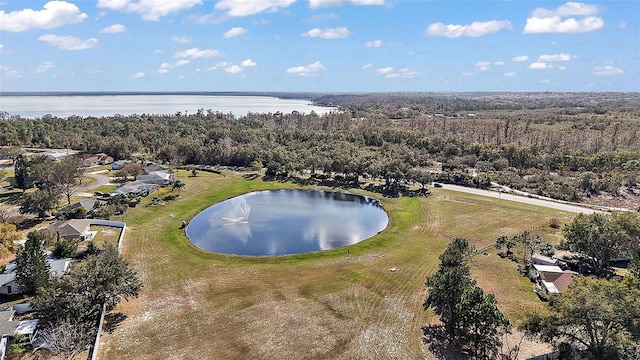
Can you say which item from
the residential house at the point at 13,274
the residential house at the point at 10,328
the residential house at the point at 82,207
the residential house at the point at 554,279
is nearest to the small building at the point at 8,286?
the residential house at the point at 13,274

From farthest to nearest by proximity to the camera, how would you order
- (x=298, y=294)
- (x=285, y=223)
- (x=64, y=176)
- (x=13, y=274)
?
(x=64, y=176) < (x=285, y=223) < (x=298, y=294) < (x=13, y=274)

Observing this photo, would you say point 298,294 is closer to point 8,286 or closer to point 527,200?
point 8,286

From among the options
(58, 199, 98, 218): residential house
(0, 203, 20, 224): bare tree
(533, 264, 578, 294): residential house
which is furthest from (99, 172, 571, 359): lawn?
(0, 203, 20, 224): bare tree

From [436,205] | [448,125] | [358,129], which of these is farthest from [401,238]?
[448,125]

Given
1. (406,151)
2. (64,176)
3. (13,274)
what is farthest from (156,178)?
(406,151)

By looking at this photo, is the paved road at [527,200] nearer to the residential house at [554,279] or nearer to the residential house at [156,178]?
the residential house at [554,279]
